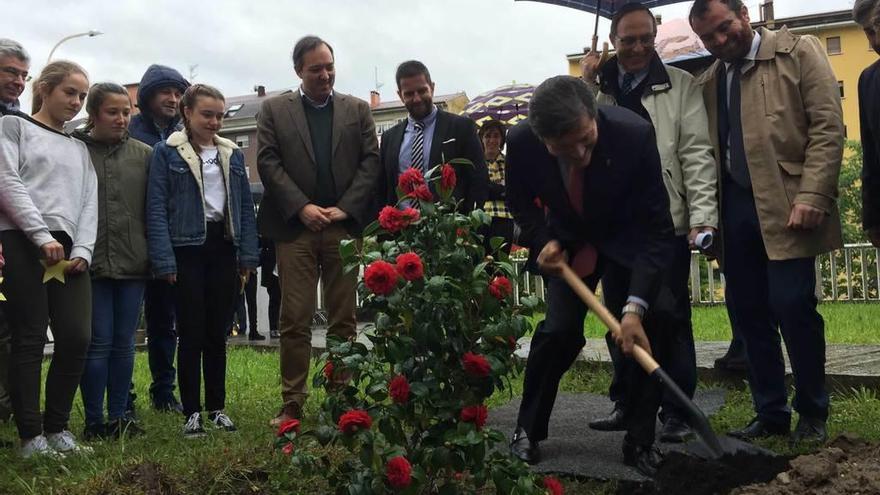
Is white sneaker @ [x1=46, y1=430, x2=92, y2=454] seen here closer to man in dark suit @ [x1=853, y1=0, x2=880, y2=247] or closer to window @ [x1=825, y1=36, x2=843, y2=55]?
man in dark suit @ [x1=853, y1=0, x2=880, y2=247]

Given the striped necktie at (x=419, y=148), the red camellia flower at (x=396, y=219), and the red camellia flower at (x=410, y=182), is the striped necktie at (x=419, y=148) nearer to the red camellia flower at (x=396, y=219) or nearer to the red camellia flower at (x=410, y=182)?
the red camellia flower at (x=410, y=182)

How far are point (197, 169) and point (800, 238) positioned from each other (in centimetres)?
296

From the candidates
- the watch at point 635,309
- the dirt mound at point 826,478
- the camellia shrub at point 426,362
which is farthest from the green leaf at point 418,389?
the dirt mound at point 826,478

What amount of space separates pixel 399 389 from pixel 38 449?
219 cm

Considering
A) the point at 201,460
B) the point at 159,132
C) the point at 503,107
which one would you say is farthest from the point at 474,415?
the point at 503,107

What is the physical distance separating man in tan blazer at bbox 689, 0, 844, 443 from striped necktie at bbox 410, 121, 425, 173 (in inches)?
61.9

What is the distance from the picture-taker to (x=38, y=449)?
4152 millimetres

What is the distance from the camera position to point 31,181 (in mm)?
4309

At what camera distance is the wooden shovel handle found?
3.20 metres

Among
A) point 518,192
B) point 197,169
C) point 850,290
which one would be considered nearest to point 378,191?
point 197,169

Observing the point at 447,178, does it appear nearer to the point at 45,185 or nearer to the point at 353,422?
the point at 353,422

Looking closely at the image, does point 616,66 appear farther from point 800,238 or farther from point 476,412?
point 476,412

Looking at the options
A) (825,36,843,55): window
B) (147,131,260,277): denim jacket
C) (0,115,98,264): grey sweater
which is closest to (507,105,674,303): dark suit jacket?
(147,131,260,277): denim jacket

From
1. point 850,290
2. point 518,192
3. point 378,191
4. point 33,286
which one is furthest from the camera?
point 850,290
